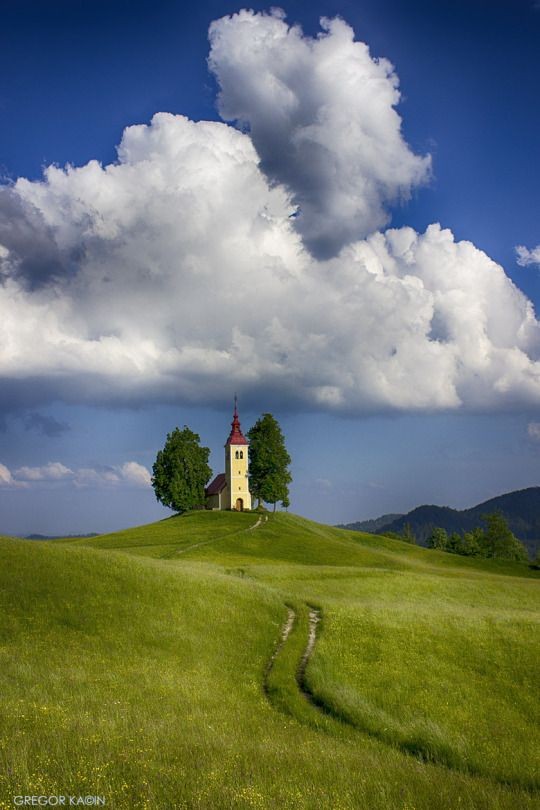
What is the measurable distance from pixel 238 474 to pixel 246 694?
9168 centimetres

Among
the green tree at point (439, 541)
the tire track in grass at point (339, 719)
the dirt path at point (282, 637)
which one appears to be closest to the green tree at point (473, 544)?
the green tree at point (439, 541)

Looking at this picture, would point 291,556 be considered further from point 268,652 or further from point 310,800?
point 310,800

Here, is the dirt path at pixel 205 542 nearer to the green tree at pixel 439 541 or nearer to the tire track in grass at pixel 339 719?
the tire track in grass at pixel 339 719

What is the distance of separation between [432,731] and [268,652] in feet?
33.0

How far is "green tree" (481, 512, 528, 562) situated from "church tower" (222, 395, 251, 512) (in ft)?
196

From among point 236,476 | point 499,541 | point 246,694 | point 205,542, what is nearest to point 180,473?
point 236,476

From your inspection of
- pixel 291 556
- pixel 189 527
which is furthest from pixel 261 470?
pixel 291 556

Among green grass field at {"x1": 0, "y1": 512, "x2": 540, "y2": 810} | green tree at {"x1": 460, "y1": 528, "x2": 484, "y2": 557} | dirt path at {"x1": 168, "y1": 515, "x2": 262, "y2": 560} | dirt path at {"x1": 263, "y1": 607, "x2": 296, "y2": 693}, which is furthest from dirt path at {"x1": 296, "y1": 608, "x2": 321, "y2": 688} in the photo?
green tree at {"x1": 460, "y1": 528, "x2": 484, "y2": 557}

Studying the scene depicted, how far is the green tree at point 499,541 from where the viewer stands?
134125 millimetres

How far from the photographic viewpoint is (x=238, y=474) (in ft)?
372

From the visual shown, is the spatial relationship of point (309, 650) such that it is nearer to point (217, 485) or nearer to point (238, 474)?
point (238, 474)

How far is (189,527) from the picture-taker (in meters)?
87.8

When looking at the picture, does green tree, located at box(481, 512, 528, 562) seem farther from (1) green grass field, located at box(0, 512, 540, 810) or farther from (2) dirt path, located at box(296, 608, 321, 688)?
(2) dirt path, located at box(296, 608, 321, 688)

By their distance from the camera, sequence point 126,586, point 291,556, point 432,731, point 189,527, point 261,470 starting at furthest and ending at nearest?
point 261,470
point 189,527
point 291,556
point 126,586
point 432,731
